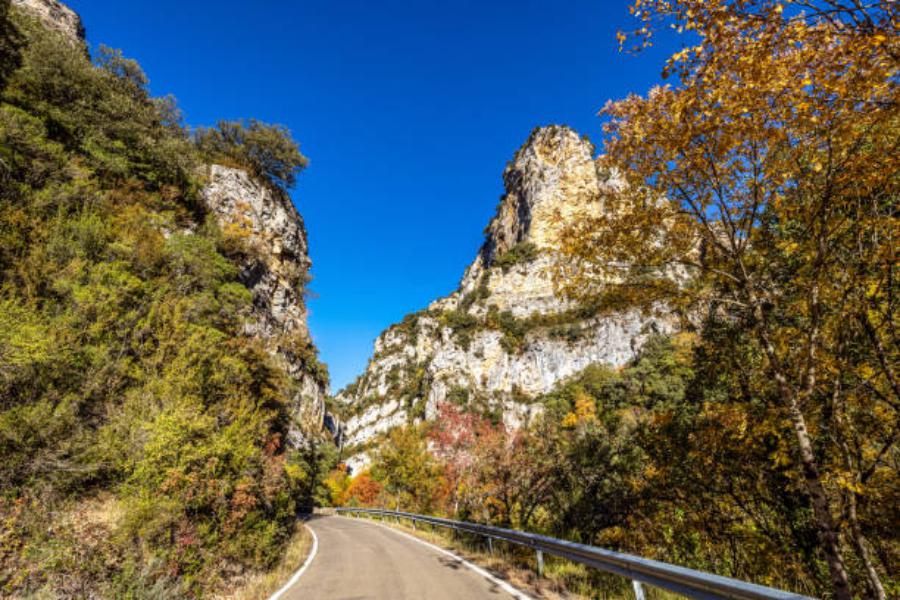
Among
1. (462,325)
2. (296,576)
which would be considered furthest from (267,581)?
(462,325)

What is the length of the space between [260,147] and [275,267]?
13.4 metres

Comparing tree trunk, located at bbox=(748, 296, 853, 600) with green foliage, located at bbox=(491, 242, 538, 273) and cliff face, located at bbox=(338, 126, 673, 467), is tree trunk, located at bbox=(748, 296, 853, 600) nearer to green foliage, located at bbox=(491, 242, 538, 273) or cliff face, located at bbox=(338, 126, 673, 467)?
cliff face, located at bbox=(338, 126, 673, 467)

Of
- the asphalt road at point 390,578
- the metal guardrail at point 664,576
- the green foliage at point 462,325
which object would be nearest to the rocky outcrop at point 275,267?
the asphalt road at point 390,578

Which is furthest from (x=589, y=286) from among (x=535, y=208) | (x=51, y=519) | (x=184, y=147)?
(x=535, y=208)

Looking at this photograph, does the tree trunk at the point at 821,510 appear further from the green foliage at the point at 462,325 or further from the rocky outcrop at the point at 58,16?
the green foliage at the point at 462,325

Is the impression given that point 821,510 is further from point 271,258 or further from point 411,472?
point 271,258

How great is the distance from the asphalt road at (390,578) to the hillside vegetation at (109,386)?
5.40 feet

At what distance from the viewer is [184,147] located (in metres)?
23.6

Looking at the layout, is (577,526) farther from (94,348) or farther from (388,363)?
(388,363)

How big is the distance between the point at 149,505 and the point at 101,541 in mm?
952

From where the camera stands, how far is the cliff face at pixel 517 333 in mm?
78188

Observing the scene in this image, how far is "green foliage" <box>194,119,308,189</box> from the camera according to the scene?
32500 millimetres

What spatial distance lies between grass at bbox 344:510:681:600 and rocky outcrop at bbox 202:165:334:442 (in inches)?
723

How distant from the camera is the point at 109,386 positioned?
827 cm
